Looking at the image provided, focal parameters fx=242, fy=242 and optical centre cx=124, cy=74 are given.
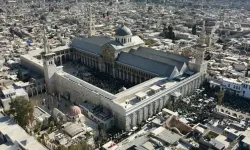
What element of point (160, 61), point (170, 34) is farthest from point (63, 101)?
point (170, 34)

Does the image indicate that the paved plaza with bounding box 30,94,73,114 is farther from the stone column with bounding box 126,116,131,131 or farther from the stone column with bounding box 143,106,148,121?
the stone column with bounding box 143,106,148,121

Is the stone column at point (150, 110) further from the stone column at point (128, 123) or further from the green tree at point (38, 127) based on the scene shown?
the green tree at point (38, 127)

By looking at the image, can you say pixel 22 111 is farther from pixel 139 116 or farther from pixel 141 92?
pixel 141 92

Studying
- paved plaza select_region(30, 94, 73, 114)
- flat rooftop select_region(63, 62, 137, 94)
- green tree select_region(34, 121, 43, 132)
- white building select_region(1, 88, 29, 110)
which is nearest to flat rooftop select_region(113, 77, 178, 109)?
flat rooftop select_region(63, 62, 137, 94)

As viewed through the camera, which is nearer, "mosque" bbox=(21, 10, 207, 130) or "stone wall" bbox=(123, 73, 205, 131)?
"stone wall" bbox=(123, 73, 205, 131)

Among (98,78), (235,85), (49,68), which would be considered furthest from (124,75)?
(235,85)

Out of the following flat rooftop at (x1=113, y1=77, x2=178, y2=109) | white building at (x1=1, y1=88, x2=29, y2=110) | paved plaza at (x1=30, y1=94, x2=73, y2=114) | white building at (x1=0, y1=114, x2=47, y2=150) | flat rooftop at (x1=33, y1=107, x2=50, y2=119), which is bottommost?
paved plaza at (x1=30, y1=94, x2=73, y2=114)

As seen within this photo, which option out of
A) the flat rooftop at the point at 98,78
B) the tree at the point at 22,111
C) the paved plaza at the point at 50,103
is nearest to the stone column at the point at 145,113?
the flat rooftop at the point at 98,78

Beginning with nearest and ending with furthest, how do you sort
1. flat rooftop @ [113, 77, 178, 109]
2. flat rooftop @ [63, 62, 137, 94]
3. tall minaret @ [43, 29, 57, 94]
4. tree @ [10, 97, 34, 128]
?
tree @ [10, 97, 34, 128], flat rooftop @ [113, 77, 178, 109], tall minaret @ [43, 29, 57, 94], flat rooftop @ [63, 62, 137, 94]

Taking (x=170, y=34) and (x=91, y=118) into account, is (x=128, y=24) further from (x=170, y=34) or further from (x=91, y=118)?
(x=91, y=118)
